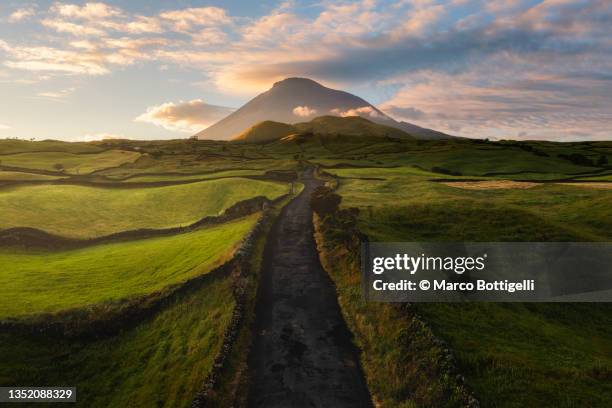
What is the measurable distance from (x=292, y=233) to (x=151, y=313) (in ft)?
57.4

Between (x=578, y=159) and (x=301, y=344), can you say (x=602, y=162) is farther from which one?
(x=301, y=344)

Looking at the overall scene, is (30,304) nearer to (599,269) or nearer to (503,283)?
(503,283)

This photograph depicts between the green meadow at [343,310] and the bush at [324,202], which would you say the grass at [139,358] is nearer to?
the green meadow at [343,310]

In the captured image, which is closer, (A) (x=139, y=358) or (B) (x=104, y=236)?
(A) (x=139, y=358)

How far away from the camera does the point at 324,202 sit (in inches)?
2258

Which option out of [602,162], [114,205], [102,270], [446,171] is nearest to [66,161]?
[114,205]

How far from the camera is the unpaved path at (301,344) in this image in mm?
18500

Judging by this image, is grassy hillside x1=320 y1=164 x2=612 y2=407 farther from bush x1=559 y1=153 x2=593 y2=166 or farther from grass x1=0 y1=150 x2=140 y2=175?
grass x1=0 y1=150 x2=140 y2=175

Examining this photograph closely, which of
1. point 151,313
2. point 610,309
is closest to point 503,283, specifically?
point 610,309

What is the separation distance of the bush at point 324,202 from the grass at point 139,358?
23320mm

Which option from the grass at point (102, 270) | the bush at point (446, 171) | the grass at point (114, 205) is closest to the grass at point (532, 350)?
the grass at point (102, 270)

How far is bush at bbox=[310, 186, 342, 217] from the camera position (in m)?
50.7

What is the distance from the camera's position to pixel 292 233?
42.6m

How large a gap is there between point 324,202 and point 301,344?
3592 cm
